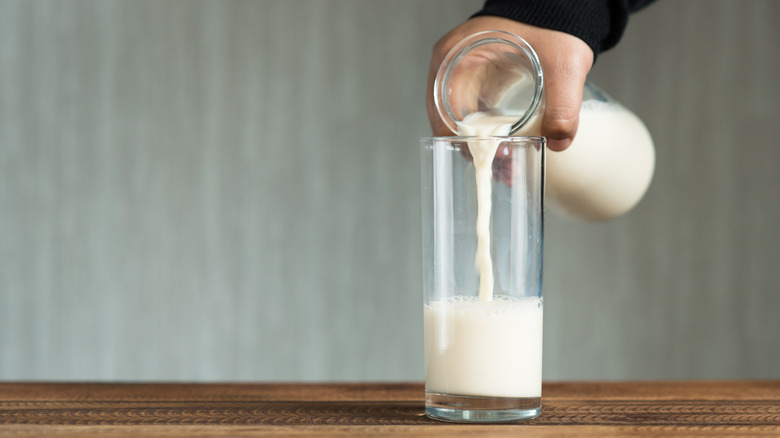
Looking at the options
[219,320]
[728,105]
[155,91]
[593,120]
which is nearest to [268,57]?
[155,91]

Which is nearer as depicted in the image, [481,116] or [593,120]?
[481,116]

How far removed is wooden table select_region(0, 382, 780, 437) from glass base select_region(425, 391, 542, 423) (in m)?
0.01

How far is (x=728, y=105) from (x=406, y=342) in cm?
91

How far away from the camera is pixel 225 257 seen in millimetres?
1830

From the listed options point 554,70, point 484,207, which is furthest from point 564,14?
point 484,207

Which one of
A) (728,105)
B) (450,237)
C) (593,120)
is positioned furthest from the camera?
(728,105)

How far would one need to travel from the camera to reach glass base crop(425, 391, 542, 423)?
21.2 inches

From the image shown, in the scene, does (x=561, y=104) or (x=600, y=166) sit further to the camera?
(x=600, y=166)

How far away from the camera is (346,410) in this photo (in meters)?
0.59

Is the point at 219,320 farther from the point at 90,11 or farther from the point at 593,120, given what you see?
the point at 593,120

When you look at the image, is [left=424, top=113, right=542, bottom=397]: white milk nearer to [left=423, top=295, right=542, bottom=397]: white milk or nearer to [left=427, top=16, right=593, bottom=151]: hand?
[left=423, top=295, right=542, bottom=397]: white milk

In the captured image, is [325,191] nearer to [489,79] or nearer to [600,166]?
[600,166]

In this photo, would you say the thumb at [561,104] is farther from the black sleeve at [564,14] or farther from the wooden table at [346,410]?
the wooden table at [346,410]

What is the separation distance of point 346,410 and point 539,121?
27 cm
